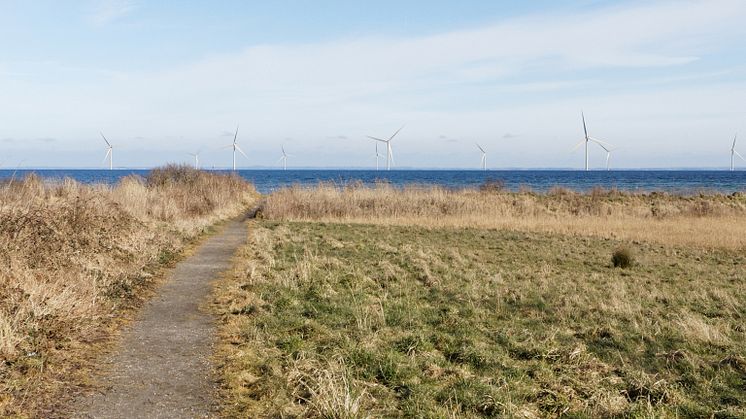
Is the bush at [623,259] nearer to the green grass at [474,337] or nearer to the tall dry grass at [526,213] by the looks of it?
the green grass at [474,337]

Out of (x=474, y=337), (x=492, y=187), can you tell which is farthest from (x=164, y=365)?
(x=492, y=187)

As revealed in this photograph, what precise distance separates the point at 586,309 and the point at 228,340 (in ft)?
23.7

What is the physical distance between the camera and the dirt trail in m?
6.08

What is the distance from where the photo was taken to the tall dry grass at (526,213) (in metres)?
29.1

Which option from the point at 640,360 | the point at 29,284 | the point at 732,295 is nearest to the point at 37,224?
the point at 29,284

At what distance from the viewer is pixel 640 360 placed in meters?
9.25

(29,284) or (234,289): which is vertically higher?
(29,284)

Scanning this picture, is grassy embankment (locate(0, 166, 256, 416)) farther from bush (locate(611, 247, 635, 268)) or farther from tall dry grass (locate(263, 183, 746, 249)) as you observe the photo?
tall dry grass (locate(263, 183, 746, 249))

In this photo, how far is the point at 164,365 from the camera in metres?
7.39

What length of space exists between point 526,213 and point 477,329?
90.9ft

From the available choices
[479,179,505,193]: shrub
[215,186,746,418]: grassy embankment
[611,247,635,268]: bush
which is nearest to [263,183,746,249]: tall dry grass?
[479,179,505,193]: shrub

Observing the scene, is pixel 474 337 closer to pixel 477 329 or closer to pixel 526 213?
pixel 477 329

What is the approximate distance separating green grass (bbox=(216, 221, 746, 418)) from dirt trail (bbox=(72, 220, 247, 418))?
330 millimetres

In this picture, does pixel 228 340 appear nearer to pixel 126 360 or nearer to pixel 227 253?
pixel 126 360
